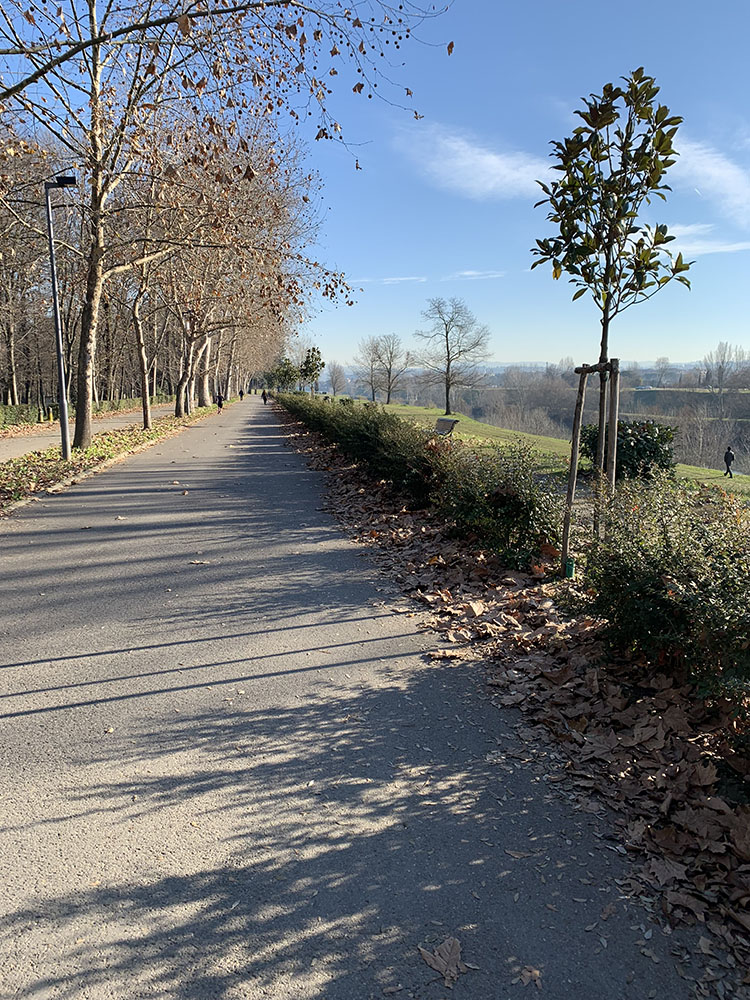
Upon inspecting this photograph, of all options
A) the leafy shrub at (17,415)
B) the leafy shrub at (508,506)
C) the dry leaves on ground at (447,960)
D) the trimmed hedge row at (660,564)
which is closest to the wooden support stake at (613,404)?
the trimmed hedge row at (660,564)

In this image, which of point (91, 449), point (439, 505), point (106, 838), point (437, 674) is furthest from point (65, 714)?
point (91, 449)

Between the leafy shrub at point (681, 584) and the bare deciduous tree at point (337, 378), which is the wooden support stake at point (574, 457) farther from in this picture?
the bare deciduous tree at point (337, 378)

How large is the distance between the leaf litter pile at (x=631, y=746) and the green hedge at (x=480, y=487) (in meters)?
0.50

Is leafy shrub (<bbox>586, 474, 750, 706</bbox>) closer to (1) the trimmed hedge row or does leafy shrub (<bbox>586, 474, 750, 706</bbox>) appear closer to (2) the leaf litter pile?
(1) the trimmed hedge row

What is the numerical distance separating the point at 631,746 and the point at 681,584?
2.97ft

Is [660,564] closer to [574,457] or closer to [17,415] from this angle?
[574,457]

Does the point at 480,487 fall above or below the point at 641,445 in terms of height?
below

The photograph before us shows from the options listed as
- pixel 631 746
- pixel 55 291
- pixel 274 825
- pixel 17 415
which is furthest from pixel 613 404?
pixel 17 415

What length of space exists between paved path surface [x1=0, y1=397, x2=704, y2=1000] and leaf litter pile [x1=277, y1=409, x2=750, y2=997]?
0.16 m

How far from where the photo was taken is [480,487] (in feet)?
22.8

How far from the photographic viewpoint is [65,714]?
3.84 m

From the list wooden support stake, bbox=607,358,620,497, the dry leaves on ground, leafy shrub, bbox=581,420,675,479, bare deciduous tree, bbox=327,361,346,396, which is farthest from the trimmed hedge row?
bare deciduous tree, bbox=327,361,346,396

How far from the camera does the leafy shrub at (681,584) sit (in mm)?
3125

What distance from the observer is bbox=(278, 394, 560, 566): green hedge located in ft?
21.4
